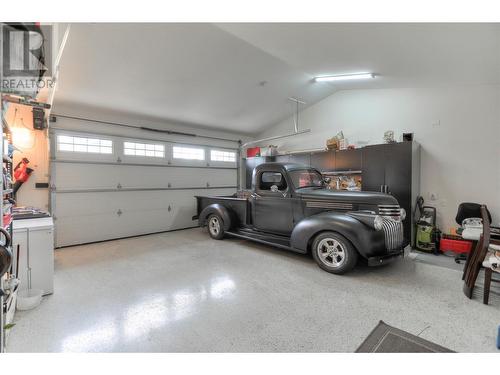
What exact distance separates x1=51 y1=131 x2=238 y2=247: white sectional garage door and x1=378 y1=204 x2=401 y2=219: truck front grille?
15.3 feet

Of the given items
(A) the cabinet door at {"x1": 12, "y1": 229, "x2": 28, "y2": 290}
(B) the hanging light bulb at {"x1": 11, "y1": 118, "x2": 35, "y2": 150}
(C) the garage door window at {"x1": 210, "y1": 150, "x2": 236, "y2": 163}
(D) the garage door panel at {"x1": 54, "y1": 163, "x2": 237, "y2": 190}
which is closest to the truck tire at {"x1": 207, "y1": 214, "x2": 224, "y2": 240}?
(D) the garage door panel at {"x1": 54, "y1": 163, "x2": 237, "y2": 190}

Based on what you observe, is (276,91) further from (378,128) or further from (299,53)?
(378,128)

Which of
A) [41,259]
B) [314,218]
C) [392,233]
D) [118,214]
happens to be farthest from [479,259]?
[118,214]

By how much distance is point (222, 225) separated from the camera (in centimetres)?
482

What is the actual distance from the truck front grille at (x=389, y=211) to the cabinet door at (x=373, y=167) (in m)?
1.50

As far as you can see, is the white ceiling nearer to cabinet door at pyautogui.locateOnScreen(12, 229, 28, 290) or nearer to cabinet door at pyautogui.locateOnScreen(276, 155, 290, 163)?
cabinet door at pyautogui.locateOnScreen(276, 155, 290, 163)

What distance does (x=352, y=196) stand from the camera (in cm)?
348

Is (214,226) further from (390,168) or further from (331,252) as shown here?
(390,168)

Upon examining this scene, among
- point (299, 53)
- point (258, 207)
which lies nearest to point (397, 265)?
point (258, 207)

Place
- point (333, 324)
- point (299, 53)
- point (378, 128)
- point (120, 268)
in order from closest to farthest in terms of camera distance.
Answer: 1. point (333, 324)
2. point (120, 268)
3. point (299, 53)
4. point (378, 128)

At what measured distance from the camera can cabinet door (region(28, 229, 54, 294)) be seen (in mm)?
2535

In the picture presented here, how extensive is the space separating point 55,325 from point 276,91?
5.39 m

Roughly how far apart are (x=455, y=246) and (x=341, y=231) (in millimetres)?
2585
